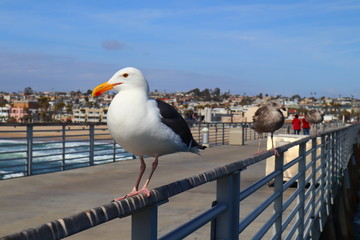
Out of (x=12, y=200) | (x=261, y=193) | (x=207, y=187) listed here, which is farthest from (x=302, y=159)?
(x=12, y=200)

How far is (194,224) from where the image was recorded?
236cm

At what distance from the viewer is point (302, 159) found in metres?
6.47

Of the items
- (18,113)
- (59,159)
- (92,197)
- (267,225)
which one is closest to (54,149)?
(59,159)

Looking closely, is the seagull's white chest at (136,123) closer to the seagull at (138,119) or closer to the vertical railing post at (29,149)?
the seagull at (138,119)

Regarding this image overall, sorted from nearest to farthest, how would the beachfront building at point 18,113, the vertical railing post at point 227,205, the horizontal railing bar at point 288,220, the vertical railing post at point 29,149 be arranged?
1. the vertical railing post at point 227,205
2. the horizontal railing bar at point 288,220
3. the vertical railing post at point 29,149
4. the beachfront building at point 18,113

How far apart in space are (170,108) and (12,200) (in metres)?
5.84

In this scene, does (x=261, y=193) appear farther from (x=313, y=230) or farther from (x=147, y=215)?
(x=147, y=215)

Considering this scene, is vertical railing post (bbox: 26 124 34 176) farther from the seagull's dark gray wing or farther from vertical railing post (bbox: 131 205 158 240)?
vertical railing post (bbox: 131 205 158 240)

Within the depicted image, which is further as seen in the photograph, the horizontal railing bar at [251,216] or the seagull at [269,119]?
the seagull at [269,119]

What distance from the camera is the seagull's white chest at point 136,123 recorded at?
3055mm

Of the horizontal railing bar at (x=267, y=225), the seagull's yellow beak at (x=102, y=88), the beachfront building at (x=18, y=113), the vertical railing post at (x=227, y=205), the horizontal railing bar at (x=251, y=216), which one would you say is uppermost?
the seagull's yellow beak at (x=102, y=88)

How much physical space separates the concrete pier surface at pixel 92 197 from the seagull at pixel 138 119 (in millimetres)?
2861

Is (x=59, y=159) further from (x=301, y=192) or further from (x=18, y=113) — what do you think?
(x=18, y=113)

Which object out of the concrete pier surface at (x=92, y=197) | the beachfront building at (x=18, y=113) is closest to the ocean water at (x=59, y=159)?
the concrete pier surface at (x=92, y=197)
